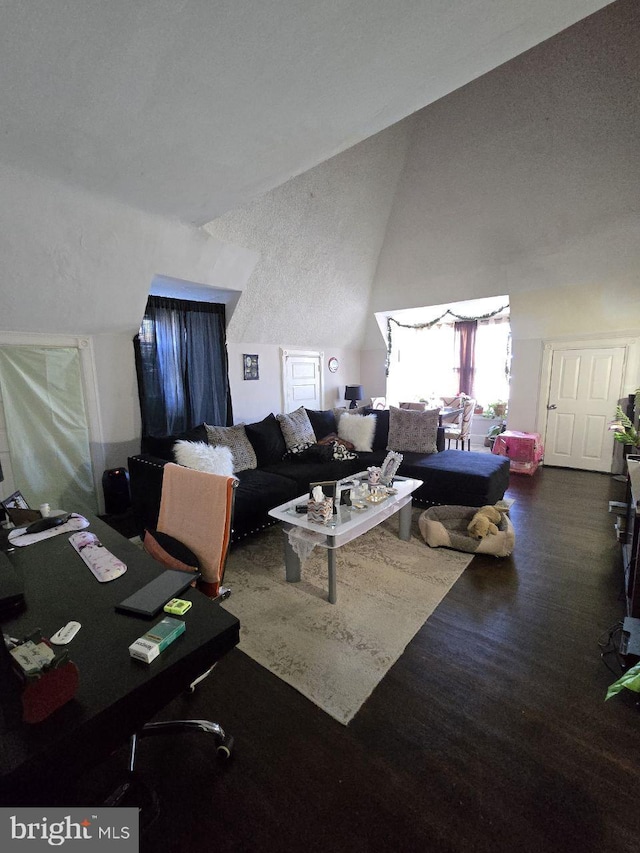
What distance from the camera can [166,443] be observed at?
3.17 m

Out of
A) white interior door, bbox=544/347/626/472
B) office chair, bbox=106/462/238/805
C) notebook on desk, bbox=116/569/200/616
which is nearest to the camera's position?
notebook on desk, bbox=116/569/200/616

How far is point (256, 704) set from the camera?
61.0 inches

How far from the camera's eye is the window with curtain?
357 cm

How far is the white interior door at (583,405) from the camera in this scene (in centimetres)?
470

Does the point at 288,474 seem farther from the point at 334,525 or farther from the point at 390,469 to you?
A: the point at 334,525

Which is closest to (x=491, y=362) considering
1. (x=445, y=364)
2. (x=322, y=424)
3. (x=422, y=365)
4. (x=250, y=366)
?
(x=445, y=364)

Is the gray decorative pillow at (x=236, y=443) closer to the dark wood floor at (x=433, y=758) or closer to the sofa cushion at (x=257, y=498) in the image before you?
the sofa cushion at (x=257, y=498)

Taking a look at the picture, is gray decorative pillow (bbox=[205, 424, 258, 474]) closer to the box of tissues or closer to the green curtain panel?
the green curtain panel

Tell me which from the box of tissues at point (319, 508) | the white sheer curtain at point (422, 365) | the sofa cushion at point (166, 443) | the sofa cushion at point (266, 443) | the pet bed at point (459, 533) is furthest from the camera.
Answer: the white sheer curtain at point (422, 365)

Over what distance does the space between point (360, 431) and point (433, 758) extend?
3224 millimetres

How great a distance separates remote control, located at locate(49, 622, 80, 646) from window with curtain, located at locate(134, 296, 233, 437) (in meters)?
2.91

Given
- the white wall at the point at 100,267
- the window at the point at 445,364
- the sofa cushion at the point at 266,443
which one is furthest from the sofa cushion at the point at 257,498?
the window at the point at 445,364

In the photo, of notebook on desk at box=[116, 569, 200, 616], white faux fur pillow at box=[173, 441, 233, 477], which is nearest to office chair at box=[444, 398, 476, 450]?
white faux fur pillow at box=[173, 441, 233, 477]

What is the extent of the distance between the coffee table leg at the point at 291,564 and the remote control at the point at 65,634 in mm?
1505
